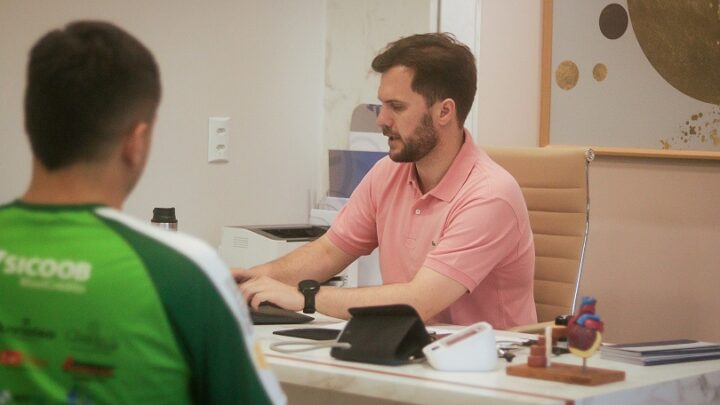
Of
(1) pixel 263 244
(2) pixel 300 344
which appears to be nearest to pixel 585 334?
(2) pixel 300 344

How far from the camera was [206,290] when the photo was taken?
3.95 feet

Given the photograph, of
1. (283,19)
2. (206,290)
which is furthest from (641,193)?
(206,290)

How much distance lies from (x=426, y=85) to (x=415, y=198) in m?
0.30

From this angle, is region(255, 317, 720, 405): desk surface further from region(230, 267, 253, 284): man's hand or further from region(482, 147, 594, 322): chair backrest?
region(482, 147, 594, 322): chair backrest

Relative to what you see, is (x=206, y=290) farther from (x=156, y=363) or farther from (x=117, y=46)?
(x=117, y=46)

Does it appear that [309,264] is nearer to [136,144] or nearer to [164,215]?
[164,215]

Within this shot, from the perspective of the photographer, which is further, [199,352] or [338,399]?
[338,399]

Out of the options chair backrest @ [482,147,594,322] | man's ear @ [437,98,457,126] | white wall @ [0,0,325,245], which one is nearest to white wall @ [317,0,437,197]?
white wall @ [0,0,325,245]

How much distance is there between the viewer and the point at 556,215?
3.17 meters

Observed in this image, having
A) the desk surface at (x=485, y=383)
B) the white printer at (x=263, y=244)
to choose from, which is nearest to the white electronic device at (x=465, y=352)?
the desk surface at (x=485, y=383)

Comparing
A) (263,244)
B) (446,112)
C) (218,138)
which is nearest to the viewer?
(446,112)

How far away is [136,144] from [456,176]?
5.40 ft

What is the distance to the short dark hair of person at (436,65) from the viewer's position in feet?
9.58

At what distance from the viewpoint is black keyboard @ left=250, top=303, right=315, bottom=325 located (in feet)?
8.01
